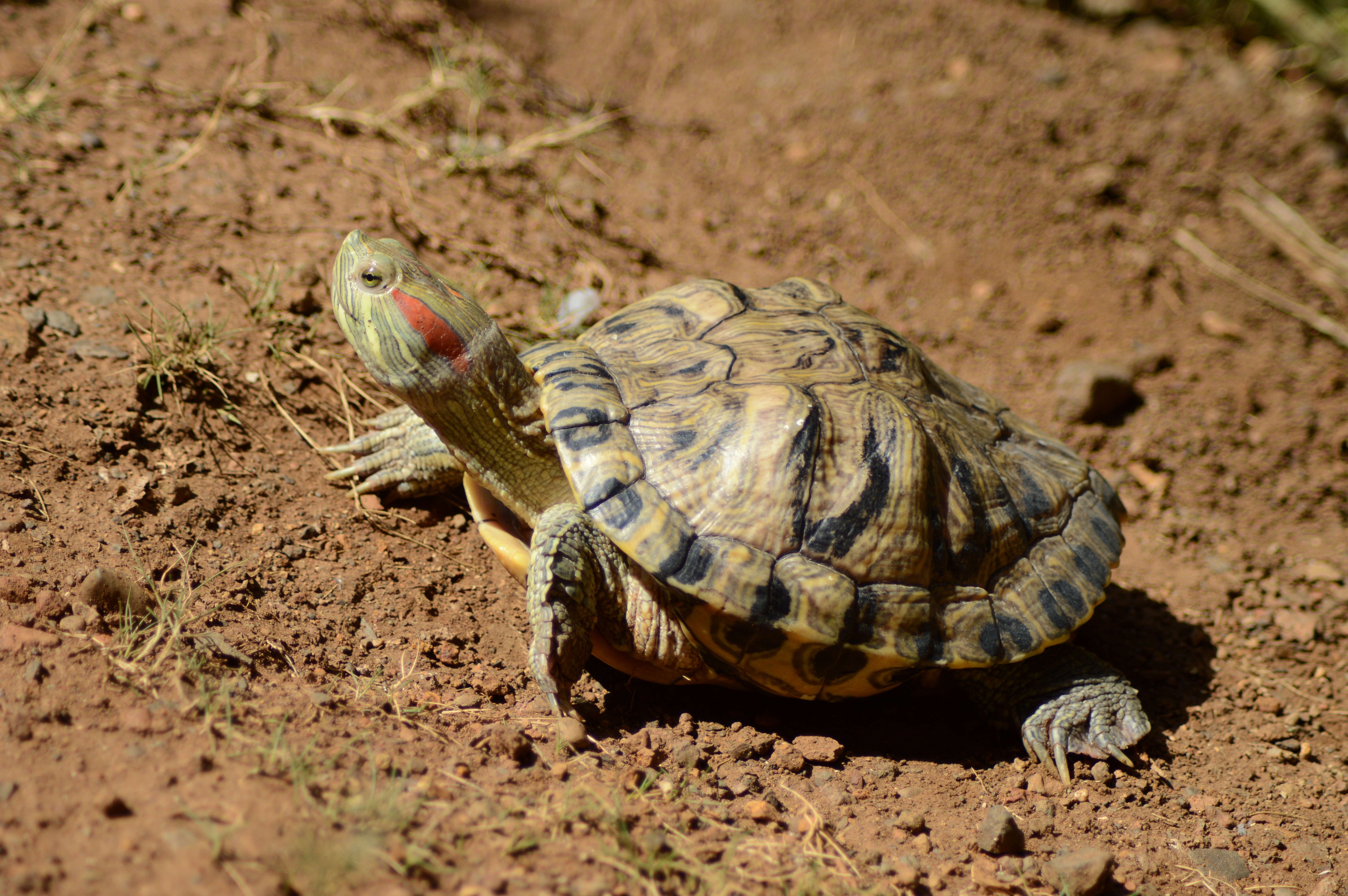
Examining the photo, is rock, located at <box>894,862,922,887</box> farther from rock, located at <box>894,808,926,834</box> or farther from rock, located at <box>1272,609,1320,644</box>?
rock, located at <box>1272,609,1320,644</box>

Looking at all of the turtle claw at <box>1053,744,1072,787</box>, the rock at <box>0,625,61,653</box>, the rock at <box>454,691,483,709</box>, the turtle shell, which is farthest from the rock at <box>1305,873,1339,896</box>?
the rock at <box>0,625,61,653</box>

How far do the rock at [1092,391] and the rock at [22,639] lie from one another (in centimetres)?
562

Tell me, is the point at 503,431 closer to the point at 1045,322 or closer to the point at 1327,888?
the point at 1327,888

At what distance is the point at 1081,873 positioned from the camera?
294 cm

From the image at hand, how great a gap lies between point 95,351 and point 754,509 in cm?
316

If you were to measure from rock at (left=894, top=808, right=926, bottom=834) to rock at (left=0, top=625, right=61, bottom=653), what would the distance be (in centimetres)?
299

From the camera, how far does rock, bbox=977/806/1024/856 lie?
10.00ft

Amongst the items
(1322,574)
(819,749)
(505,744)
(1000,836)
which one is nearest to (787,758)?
(819,749)

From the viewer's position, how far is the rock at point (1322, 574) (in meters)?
4.97

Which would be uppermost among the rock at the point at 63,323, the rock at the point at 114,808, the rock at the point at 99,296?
the rock at the point at 99,296

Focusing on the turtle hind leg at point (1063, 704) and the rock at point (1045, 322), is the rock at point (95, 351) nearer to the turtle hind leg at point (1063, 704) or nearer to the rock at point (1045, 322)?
the turtle hind leg at point (1063, 704)

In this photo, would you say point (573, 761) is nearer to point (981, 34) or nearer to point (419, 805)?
point (419, 805)

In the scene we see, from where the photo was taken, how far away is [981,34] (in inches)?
314

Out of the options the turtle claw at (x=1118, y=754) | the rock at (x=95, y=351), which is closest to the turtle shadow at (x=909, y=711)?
the turtle claw at (x=1118, y=754)
